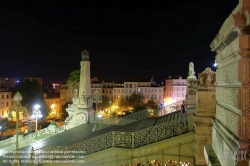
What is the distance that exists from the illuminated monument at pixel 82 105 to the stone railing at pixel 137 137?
13.4m

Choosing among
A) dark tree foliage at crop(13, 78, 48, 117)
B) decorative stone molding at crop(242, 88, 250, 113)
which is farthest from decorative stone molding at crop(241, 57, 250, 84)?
dark tree foliage at crop(13, 78, 48, 117)

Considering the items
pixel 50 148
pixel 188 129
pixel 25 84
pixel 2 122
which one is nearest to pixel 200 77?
pixel 188 129

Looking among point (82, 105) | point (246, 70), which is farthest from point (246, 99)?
point (82, 105)

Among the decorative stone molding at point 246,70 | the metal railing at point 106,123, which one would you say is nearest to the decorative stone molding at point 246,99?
the decorative stone molding at point 246,70

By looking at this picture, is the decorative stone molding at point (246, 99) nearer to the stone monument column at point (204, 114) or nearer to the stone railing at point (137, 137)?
the stone monument column at point (204, 114)

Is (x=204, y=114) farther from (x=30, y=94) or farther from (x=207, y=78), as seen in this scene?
(x=30, y=94)

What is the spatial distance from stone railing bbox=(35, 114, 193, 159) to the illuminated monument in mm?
13448

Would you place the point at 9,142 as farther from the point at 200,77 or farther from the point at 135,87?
the point at 135,87

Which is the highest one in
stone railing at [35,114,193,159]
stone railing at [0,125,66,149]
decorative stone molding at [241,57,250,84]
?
decorative stone molding at [241,57,250,84]

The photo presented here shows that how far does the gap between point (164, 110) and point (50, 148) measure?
418 inches

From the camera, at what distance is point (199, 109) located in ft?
25.4

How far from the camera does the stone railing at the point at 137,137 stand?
1150 cm

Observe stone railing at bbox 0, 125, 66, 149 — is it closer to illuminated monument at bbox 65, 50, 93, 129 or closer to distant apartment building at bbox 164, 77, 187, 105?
illuminated monument at bbox 65, 50, 93, 129

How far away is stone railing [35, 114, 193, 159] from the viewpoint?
11.5 metres
